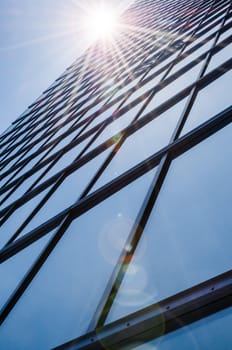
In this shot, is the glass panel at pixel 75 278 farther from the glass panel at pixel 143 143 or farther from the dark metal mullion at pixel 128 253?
the glass panel at pixel 143 143

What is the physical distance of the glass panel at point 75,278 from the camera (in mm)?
3586

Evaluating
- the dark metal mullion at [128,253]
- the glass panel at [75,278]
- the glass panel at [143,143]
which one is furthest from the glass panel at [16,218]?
the dark metal mullion at [128,253]

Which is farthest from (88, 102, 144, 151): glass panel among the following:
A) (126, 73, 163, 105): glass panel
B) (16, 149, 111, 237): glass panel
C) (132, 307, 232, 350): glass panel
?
(132, 307, 232, 350): glass panel

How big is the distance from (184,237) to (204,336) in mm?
1021

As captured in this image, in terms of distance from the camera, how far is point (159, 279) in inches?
125

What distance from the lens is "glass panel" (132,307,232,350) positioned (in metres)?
2.40

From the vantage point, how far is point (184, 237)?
3357mm

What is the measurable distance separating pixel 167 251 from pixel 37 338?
5.17 ft

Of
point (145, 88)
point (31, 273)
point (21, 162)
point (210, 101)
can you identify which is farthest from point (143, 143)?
point (21, 162)

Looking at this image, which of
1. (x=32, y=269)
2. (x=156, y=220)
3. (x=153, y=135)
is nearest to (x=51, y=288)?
(x=32, y=269)

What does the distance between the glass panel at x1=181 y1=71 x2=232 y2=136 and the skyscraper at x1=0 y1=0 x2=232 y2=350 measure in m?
0.02

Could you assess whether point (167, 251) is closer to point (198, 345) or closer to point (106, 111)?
point (198, 345)

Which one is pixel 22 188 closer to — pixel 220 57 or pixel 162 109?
pixel 162 109

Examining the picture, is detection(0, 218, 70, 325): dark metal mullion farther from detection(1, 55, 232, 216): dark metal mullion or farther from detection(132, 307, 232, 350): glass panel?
detection(132, 307, 232, 350): glass panel
